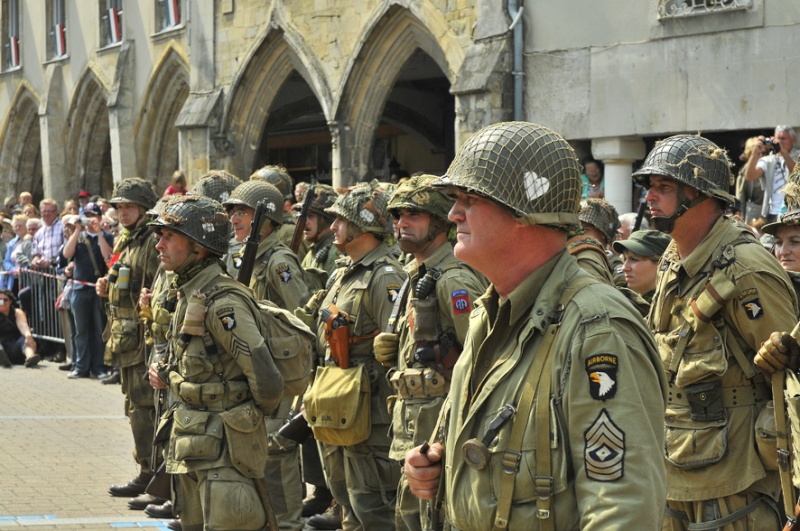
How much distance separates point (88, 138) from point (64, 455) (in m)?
21.1

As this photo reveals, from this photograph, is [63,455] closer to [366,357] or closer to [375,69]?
[366,357]

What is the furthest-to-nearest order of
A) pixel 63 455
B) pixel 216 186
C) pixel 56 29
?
pixel 56 29 < pixel 63 455 < pixel 216 186

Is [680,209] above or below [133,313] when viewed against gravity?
above

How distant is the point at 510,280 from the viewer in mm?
3125

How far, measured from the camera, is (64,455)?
379 inches

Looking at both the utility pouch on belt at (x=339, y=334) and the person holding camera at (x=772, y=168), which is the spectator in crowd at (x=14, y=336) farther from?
the utility pouch on belt at (x=339, y=334)

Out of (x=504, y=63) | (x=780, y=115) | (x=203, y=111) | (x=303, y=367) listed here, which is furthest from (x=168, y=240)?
(x=203, y=111)

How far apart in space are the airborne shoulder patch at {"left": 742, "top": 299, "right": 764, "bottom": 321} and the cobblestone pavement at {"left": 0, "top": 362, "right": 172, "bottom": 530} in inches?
173

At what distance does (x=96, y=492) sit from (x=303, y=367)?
314 centimetres

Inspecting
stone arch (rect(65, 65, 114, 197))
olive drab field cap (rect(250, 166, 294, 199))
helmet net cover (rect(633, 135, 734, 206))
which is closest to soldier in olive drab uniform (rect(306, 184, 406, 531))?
helmet net cover (rect(633, 135, 734, 206))

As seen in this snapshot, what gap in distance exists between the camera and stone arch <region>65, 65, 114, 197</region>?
95.5ft

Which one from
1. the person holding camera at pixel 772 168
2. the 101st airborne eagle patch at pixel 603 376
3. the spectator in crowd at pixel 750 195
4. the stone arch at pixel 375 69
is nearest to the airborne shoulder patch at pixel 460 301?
the 101st airborne eagle patch at pixel 603 376

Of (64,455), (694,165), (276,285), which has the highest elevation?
(694,165)

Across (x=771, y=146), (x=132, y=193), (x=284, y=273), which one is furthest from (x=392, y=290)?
(x=771, y=146)
